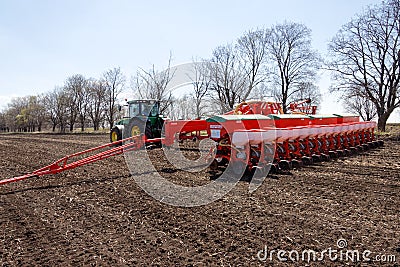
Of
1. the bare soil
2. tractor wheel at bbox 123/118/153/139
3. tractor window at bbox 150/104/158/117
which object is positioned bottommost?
the bare soil

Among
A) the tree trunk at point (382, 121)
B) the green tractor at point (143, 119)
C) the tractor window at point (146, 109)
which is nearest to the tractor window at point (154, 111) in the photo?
the green tractor at point (143, 119)

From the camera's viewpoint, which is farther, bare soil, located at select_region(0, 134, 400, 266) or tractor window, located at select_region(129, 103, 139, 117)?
tractor window, located at select_region(129, 103, 139, 117)

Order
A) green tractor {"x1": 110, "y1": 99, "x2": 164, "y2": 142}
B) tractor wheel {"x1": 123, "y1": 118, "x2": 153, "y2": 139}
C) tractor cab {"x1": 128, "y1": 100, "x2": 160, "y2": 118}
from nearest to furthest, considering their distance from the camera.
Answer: tractor wheel {"x1": 123, "y1": 118, "x2": 153, "y2": 139}
green tractor {"x1": 110, "y1": 99, "x2": 164, "y2": 142}
tractor cab {"x1": 128, "y1": 100, "x2": 160, "y2": 118}

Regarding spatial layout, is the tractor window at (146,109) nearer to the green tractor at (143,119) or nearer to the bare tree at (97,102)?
the green tractor at (143,119)

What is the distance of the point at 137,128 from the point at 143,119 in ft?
1.58

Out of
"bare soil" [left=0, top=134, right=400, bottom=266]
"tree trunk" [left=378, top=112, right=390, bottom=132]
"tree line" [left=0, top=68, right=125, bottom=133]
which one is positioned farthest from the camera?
"tree line" [left=0, top=68, right=125, bottom=133]

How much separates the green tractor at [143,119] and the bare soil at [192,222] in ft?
19.3

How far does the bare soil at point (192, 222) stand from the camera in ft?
12.1

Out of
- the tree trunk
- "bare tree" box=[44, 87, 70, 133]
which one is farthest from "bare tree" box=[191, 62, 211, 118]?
"bare tree" box=[44, 87, 70, 133]

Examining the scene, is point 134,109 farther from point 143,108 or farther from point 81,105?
point 81,105

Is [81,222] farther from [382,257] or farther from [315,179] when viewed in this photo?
[315,179]

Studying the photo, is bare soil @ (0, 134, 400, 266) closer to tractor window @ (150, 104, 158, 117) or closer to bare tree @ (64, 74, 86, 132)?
tractor window @ (150, 104, 158, 117)

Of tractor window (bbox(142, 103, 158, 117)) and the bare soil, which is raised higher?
tractor window (bbox(142, 103, 158, 117))

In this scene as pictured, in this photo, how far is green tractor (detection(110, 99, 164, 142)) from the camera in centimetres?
1355
